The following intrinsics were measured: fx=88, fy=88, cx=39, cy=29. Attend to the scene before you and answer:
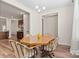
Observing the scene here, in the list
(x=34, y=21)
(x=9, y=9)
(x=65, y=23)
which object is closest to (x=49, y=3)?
(x=65, y=23)

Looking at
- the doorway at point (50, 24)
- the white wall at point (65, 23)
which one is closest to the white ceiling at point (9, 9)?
the doorway at point (50, 24)

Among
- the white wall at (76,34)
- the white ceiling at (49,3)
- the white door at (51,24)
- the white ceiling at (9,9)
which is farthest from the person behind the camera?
the white door at (51,24)

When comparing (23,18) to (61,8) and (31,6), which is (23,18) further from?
(61,8)

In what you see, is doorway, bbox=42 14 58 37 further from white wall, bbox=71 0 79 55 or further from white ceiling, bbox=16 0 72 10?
white wall, bbox=71 0 79 55

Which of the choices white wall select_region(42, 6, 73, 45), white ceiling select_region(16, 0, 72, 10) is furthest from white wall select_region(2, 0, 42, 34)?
white wall select_region(42, 6, 73, 45)

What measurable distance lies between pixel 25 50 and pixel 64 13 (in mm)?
3825

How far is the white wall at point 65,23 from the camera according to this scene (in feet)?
16.8

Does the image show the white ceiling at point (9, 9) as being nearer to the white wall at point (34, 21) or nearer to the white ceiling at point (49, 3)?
the white wall at point (34, 21)

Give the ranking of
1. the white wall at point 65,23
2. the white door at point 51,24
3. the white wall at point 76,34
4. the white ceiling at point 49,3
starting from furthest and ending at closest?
1. the white door at point 51,24
2. the white wall at point 65,23
3. the white ceiling at point 49,3
4. the white wall at point 76,34

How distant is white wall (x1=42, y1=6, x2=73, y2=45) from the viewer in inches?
202


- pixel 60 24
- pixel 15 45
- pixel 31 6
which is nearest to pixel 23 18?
pixel 31 6

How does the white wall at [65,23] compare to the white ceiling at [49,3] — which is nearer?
the white ceiling at [49,3]

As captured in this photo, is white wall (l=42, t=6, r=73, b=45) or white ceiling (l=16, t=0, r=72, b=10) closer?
white ceiling (l=16, t=0, r=72, b=10)

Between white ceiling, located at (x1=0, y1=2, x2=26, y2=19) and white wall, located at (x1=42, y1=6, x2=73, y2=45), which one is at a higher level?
white ceiling, located at (x1=0, y1=2, x2=26, y2=19)
